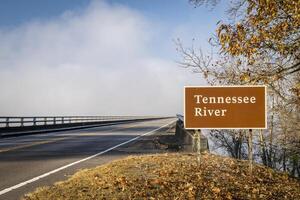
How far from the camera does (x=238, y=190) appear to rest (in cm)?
917

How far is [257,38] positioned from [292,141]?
9738mm

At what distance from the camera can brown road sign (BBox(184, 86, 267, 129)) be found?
1015 cm

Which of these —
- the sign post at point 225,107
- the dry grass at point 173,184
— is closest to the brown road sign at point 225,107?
the sign post at point 225,107

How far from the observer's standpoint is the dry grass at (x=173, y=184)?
8.51 metres

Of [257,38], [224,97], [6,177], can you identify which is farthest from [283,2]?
[6,177]

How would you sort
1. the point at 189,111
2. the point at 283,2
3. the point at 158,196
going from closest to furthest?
1. the point at 158,196
2. the point at 283,2
3. the point at 189,111

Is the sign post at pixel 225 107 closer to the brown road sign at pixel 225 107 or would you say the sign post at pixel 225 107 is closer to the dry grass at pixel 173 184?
the brown road sign at pixel 225 107

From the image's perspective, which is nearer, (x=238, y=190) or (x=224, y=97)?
(x=238, y=190)

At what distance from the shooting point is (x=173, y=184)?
30.3ft

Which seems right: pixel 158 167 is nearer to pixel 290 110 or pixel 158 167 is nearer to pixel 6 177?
pixel 6 177

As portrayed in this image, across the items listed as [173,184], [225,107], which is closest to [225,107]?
[225,107]

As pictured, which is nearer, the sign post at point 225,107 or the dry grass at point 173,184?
the dry grass at point 173,184

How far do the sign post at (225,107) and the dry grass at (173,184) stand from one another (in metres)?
1.10

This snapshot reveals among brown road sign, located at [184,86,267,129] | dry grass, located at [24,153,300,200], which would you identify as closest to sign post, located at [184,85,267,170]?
brown road sign, located at [184,86,267,129]
